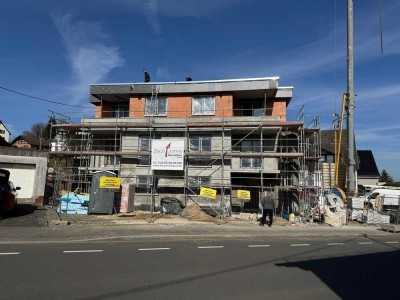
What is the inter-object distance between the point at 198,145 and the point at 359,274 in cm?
1621

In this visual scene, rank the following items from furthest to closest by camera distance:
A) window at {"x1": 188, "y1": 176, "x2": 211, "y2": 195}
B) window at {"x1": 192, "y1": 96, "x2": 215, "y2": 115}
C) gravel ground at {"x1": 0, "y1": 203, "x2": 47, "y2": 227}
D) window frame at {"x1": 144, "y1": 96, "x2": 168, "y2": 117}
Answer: window frame at {"x1": 144, "y1": 96, "x2": 168, "y2": 117} → window at {"x1": 192, "y1": 96, "x2": 215, "y2": 115} → window at {"x1": 188, "y1": 176, "x2": 211, "y2": 195} → gravel ground at {"x1": 0, "y1": 203, "x2": 47, "y2": 227}

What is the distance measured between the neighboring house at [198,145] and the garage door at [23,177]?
205 cm

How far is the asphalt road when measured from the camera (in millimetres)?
6438

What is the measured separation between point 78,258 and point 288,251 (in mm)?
5769

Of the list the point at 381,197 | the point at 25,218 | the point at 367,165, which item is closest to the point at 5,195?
the point at 25,218

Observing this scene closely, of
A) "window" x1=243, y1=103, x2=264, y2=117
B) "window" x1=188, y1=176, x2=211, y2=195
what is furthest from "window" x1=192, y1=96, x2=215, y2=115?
"window" x1=188, y1=176, x2=211, y2=195

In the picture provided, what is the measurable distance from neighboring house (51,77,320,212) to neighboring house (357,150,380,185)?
42.8 meters

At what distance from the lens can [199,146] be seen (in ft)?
78.0

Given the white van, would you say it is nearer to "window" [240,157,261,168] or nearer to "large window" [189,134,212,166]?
"window" [240,157,261,168]

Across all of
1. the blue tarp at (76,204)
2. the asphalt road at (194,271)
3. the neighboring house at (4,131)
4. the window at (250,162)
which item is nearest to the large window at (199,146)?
the window at (250,162)

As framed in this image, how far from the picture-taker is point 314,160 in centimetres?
2448

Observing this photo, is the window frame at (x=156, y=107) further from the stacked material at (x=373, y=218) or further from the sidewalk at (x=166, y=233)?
the stacked material at (x=373, y=218)

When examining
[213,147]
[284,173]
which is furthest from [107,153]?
[284,173]

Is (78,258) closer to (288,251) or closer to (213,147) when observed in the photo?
(288,251)
